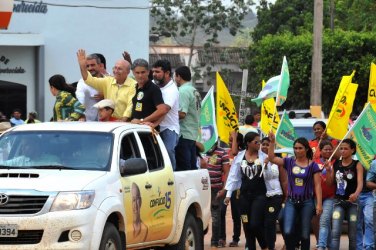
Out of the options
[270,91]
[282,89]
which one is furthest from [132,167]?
[270,91]

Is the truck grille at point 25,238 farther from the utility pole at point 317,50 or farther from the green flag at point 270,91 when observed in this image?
the utility pole at point 317,50

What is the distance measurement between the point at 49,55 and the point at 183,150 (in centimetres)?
1892

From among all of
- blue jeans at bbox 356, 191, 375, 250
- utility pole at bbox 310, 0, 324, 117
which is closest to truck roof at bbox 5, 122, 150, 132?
blue jeans at bbox 356, 191, 375, 250

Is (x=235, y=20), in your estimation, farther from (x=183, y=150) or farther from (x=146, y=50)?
(x=183, y=150)

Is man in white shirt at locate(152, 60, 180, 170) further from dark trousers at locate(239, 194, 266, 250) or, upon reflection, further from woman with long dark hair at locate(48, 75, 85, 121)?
dark trousers at locate(239, 194, 266, 250)

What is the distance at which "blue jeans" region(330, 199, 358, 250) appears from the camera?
14.6 m

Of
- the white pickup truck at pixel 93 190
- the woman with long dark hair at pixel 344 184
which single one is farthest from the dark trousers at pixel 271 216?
the white pickup truck at pixel 93 190

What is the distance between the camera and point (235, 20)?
6119 cm

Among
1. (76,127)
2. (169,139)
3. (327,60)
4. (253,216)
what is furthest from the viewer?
(327,60)

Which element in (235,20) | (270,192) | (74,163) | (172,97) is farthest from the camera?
(235,20)

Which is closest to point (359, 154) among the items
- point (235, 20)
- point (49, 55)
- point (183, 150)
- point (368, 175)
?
point (368, 175)

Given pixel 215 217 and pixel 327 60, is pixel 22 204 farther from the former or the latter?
pixel 327 60

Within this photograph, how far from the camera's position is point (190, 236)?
13.4 m

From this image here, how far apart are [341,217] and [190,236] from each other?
232 centimetres
